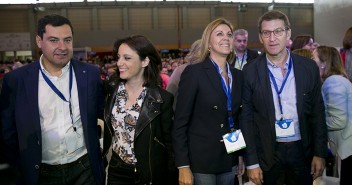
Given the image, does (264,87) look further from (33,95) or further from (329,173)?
(329,173)

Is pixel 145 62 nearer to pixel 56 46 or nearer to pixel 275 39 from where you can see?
pixel 56 46

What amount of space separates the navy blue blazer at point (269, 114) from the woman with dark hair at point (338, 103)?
459 mm

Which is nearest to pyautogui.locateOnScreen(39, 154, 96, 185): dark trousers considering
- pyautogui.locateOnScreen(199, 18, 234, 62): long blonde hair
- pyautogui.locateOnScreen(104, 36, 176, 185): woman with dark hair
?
pyautogui.locateOnScreen(104, 36, 176, 185): woman with dark hair

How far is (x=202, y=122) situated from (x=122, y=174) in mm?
639

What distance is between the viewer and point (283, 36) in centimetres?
A: 256

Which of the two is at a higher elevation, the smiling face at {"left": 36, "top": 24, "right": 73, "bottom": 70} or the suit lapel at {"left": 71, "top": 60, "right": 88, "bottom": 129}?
the smiling face at {"left": 36, "top": 24, "right": 73, "bottom": 70}

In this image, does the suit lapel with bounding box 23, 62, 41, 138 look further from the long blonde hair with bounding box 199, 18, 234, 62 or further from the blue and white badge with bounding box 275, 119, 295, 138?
the blue and white badge with bounding box 275, 119, 295, 138

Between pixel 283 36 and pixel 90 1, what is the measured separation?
26.2 meters

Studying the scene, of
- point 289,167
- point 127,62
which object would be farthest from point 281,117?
point 127,62

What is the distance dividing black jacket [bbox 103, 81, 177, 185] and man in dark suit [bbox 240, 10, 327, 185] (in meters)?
0.54

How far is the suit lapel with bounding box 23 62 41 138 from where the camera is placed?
7.49 feet

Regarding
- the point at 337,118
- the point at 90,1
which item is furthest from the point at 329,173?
the point at 90,1

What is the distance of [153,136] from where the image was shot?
242 centimetres

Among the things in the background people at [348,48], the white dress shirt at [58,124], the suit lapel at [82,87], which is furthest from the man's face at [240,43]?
the white dress shirt at [58,124]
